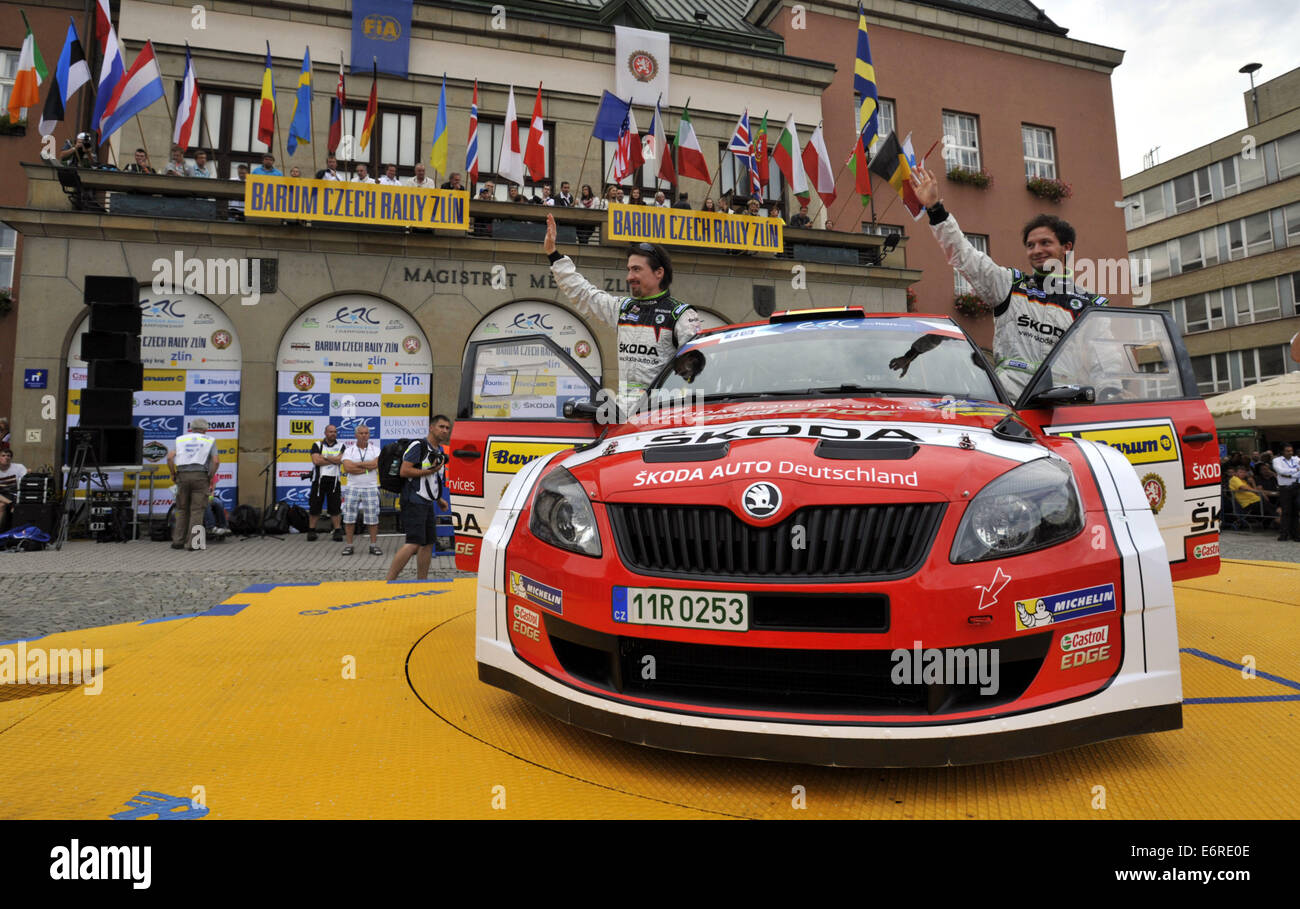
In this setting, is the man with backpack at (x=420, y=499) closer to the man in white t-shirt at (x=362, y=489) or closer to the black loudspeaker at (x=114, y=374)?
the man in white t-shirt at (x=362, y=489)

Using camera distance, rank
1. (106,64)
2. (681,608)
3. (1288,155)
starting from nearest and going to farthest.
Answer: (681,608)
(106,64)
(1288,155)

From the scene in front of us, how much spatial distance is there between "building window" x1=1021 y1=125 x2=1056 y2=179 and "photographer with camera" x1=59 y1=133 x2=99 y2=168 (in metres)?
22.3

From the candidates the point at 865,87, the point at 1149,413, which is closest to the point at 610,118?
the point at 865,87

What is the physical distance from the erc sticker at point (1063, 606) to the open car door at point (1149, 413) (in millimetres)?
1250

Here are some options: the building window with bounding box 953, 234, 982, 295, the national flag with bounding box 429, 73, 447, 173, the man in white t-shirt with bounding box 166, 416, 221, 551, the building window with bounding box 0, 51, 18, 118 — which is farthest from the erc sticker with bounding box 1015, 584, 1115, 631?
the building window with bounding box 0, 51, 18, 118

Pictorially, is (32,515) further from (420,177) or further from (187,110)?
(420,177)

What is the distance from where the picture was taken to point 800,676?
1904 mm

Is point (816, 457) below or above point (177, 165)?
below

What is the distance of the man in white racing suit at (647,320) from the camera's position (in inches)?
175

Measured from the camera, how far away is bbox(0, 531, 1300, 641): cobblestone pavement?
223 inches

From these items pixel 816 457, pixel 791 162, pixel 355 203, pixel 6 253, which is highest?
pixel 791 162

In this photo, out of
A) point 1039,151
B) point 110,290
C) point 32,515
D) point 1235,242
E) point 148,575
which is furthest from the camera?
point 1235,242

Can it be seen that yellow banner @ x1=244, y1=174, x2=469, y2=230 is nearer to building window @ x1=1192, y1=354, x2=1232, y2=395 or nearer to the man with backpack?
the man with backpack

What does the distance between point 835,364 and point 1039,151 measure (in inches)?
877
